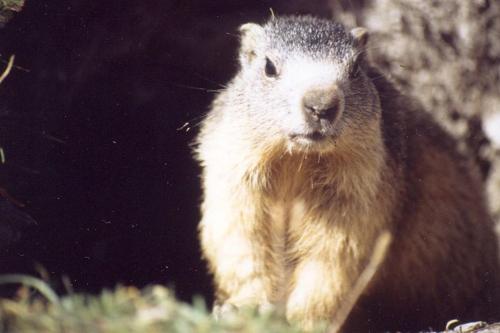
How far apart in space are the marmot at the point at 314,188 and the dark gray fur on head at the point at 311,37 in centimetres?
1

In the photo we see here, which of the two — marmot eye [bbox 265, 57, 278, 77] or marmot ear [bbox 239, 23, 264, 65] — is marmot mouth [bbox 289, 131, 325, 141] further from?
marmot ear [bbox 239, 23, 264, 65]

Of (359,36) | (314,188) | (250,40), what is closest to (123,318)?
(314,188)

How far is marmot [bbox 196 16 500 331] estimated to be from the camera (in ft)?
13.3

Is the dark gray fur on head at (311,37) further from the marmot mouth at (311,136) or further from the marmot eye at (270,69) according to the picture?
the marmot mouth at (311,136)

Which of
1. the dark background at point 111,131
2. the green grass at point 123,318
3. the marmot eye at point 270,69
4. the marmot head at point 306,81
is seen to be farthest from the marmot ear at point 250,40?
the green grass at point 123,318

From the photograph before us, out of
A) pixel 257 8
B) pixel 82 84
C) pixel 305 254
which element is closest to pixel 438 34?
pixel 257 8

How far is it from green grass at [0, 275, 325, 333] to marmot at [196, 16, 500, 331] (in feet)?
6.06

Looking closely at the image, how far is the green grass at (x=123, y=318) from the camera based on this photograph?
6.57ft

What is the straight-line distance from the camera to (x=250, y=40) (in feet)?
15.3

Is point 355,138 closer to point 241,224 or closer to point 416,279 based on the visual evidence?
point 241,224

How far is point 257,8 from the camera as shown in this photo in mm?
6230

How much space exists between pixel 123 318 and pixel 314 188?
2.52 m

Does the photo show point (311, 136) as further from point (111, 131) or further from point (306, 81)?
point (111, 131)

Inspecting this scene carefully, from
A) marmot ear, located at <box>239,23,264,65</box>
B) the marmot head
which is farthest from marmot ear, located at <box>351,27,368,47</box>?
marmot ear, located at <box>239,23,264,65</box>
